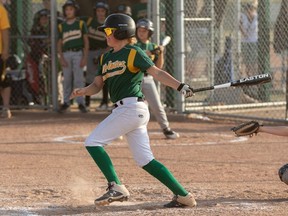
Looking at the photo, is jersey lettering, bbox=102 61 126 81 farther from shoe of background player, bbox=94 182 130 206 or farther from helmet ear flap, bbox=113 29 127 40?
shoe of background player, bbox=94 182 130 206

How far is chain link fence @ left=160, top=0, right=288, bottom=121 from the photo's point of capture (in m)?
14.2

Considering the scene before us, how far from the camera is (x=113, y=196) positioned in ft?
21.1

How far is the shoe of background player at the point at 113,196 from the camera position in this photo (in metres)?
6.40

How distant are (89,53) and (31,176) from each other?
20.4 ft

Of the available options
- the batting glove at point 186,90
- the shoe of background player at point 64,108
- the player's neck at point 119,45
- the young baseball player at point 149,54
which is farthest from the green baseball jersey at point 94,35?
the batting glove at point 186,90

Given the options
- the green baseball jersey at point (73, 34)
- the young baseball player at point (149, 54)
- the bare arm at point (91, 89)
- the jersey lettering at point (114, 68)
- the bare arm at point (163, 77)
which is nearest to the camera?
the bare arm at point (163, 77)

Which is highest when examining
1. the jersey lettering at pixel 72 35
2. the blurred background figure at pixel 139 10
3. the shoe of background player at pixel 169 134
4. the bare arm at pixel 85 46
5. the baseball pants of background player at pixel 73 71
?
the blurred background figure at pixel 139 10

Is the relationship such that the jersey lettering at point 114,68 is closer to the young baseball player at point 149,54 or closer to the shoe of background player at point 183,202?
the shoe of background player at point 183,202

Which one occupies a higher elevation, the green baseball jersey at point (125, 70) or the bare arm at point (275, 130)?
the green baseball jersey at point (125, 70)

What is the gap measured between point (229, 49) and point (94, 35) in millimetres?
2391

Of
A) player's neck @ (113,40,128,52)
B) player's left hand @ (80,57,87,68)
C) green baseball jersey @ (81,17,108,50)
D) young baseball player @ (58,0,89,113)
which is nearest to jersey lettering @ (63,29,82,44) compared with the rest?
young baseball player @ (58,0,89,113)

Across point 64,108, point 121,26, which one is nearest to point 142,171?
point 121,26

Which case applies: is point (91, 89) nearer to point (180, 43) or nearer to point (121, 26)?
point (121, 26)

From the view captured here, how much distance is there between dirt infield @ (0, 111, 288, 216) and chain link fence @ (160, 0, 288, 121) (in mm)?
1403
